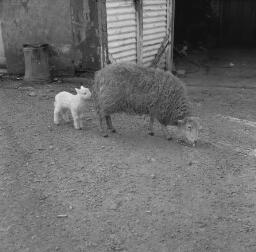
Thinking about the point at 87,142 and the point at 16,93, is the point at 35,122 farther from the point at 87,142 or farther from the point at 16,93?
the point at 16,93

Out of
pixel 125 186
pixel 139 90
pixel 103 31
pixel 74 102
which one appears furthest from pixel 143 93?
pixel 103 31

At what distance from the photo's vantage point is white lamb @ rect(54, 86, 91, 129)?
5471mm

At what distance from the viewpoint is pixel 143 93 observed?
5293 millimetres

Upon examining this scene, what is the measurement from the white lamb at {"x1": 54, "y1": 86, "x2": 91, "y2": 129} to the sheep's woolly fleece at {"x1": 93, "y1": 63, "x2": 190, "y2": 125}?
0.26m

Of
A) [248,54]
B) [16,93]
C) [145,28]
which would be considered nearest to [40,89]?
[16,93]

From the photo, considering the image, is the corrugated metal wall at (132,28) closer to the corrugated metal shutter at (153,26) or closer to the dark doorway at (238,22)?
the corrugated metal shutter at (153,26)

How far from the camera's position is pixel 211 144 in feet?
18.0

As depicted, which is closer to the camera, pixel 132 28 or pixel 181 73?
pixel 132 28

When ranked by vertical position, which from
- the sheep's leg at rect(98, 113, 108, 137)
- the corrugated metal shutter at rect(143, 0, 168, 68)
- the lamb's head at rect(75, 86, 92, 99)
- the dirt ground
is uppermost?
the corrugated metal shutter at rect(143, 0, 168, 68)

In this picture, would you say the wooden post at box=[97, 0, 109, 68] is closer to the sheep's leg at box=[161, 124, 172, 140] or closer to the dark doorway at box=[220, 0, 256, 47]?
the sheep's leg at box=[161, 124, 172, 140]

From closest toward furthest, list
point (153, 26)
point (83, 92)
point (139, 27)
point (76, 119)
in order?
point (83, 92), point (76, 119), point (139, 27), point (153, 26)

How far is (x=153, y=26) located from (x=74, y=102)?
4372 millimetres

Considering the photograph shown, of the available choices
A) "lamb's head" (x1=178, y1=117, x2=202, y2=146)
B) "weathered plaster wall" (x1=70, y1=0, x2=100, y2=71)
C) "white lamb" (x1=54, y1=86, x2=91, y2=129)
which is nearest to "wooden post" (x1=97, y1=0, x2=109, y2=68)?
"weathered plaster wall" (x1=70, y1=0, x2=100, y2=71)

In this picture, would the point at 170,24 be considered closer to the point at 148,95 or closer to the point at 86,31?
the point at 86,31
